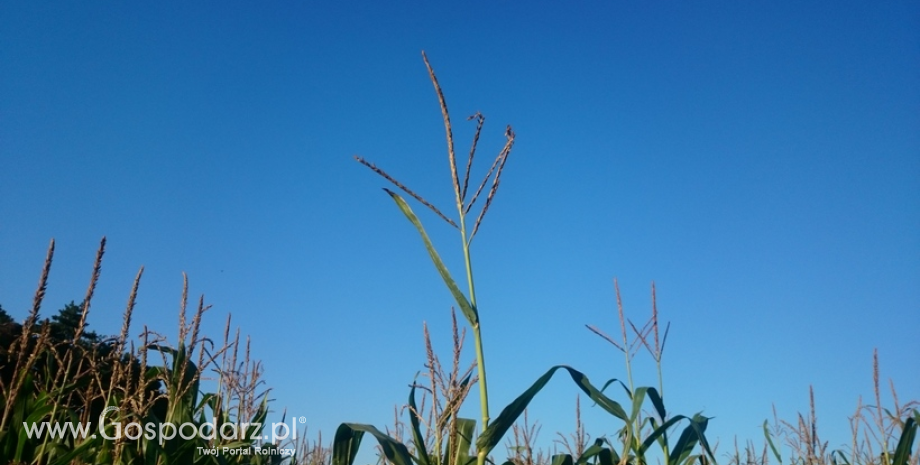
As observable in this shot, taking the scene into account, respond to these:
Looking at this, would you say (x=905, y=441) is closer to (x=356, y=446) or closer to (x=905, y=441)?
(x=905, y=441)

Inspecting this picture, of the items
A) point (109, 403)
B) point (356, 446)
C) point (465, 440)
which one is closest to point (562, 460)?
point (465, 440)


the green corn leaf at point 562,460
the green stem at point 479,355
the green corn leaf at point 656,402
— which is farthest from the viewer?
the green corn leaf at point 656,402

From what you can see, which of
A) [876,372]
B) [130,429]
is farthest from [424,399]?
[876,372]

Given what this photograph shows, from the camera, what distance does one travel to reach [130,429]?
2.70m

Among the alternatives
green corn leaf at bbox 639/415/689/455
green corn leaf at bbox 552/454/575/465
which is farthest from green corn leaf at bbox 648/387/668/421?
green corn leaf at bbox 552/454/575/465

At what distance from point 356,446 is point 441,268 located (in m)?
1.16

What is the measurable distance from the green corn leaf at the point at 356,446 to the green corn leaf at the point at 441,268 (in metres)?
0.49

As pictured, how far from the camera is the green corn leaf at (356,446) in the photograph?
202cm

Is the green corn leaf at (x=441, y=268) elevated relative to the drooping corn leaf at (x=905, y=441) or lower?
elevated

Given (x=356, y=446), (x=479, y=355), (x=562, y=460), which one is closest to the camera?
(x=479, y=355)

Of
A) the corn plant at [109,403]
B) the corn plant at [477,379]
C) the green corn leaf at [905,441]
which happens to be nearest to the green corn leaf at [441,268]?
the corn plant at [477,379]

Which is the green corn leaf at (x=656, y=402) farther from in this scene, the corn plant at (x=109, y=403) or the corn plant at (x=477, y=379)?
the corn plant at (x=109, y=403)

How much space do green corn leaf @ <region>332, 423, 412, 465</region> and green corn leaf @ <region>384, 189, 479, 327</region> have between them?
494mm

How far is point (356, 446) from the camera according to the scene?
2.72 m
